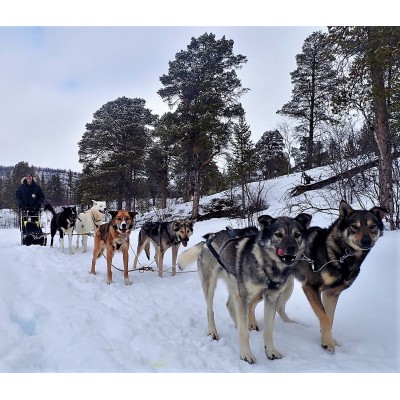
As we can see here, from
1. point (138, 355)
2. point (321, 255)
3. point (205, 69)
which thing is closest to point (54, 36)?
point (138, 355)

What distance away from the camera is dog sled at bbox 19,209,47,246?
284 inches

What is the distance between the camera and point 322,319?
8.72 ft

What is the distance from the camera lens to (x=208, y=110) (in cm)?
1289

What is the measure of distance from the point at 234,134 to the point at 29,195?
9232mm

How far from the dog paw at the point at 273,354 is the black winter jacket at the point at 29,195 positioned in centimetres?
636

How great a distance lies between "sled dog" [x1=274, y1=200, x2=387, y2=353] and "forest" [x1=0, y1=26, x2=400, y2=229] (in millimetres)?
1816

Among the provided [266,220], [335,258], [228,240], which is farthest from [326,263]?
[228,240]

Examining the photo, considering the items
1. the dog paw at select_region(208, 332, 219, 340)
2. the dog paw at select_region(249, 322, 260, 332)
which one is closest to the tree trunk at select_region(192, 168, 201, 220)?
the dog paw at select_region(249, 322, 260, 332)

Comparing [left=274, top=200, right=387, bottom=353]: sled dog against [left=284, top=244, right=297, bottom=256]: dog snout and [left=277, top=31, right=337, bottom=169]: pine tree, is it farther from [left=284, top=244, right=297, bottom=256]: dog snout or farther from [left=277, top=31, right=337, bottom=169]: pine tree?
[left=277, top=31, right=337, bottom=169]: pine tree

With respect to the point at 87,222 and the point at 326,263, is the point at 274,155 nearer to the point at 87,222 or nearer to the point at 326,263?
the point at 87,222

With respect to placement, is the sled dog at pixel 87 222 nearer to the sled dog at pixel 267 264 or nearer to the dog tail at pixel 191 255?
the dog tail at pixel 191 255

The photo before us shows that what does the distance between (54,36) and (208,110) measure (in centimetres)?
1047

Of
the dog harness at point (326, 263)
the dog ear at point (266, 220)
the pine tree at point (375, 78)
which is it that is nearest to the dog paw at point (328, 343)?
the dog harness at point (326, 263)

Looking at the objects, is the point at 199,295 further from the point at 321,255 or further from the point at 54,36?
the point at 54,36
